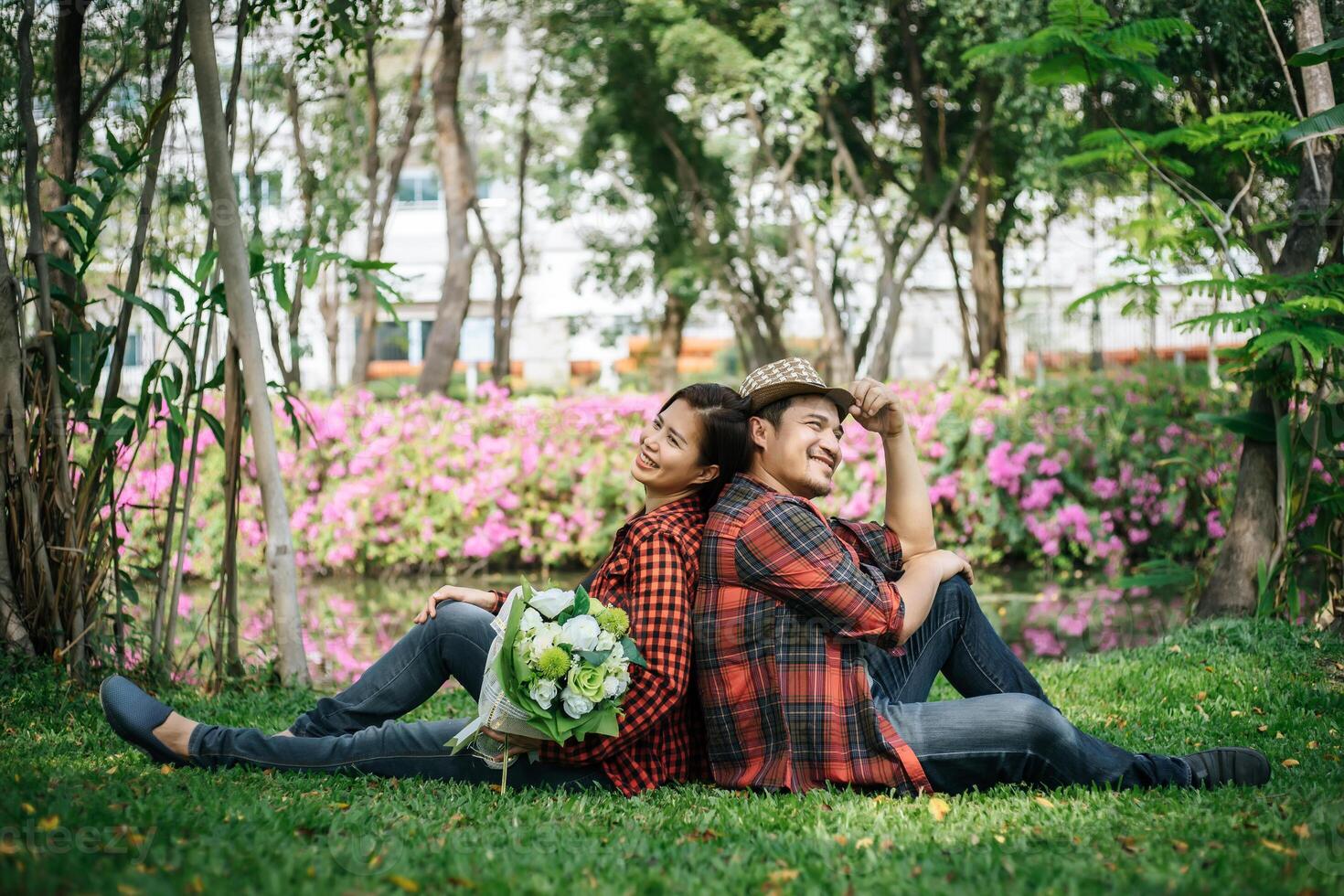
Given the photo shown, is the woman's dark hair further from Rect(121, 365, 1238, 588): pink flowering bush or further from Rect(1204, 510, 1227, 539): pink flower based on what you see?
Rect(1204, 510, 1227, 539): pink flower

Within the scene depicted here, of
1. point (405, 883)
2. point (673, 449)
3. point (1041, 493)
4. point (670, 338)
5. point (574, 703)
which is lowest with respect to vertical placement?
point (1041, 493)

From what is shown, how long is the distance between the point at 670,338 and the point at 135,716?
61.3 ft

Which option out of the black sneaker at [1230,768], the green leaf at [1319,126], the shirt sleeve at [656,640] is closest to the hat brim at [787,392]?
the shirt sleeve at [656,640]

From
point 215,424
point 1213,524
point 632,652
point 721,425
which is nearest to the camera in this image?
point 632,652

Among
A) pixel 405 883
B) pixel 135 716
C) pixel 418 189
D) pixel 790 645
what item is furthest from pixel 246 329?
pixel 418 189

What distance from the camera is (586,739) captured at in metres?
3.48

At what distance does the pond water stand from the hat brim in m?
3.22

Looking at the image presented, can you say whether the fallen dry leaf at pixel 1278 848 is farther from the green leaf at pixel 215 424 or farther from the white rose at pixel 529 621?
the green leaf at pixel 215 424

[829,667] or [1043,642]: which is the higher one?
[829,667]

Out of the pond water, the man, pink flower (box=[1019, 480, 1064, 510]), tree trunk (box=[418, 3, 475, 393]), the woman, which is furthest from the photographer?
tree trunk (box=[418, 3, 475, 393])

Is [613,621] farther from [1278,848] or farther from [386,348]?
[386,348]

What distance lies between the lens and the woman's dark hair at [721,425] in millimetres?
3609

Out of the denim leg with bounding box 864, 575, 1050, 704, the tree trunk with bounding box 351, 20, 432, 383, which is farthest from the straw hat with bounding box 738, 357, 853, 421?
the tree trunk with bounding box 351, 20, 432, 383

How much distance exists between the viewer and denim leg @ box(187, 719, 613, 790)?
12.0 ft
